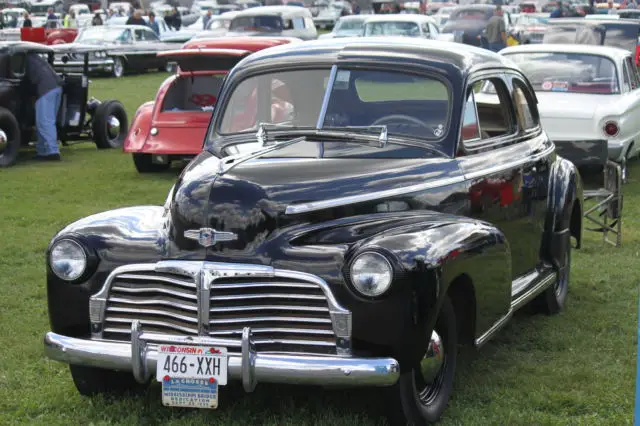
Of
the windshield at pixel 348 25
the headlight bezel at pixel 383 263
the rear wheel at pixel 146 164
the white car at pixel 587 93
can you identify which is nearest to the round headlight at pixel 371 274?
the headlight bezel at pixel 383 263

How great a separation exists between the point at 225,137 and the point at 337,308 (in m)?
1.92

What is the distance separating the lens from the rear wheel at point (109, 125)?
1653 cm

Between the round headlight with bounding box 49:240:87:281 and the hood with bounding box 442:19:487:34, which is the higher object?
the round headlight with bounding box 49:240:87:281

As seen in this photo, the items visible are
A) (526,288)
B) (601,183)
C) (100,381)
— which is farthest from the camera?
(601,183)

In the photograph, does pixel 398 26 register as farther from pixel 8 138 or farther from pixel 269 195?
pixel 269 195

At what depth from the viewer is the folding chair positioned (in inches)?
376

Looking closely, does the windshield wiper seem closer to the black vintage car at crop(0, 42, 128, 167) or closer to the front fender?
the front fender

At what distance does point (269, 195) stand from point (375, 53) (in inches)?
60.2

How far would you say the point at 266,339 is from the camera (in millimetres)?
4949

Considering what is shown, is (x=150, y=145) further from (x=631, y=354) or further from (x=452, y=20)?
(x=452, y=20)

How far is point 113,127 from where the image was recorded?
16.9 m

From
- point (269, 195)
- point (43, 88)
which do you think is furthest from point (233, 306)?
point (43, 88)

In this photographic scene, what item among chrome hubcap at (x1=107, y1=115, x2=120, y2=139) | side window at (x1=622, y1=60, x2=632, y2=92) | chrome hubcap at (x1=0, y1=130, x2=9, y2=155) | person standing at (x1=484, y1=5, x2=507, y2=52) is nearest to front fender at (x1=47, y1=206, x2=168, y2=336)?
side window at (x1=622, y1=60, x2=632, y2=92)

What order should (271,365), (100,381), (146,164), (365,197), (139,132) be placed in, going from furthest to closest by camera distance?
(146,164) < (139,132) < (100,381) < (365,197) < (271,365)
